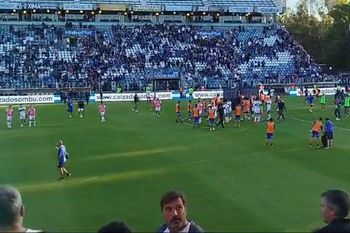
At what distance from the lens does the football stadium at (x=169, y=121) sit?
17.3 meters

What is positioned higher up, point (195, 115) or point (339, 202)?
point (339, 202)

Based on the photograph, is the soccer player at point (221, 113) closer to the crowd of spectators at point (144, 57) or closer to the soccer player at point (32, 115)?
the soccer player at point (32, 115)

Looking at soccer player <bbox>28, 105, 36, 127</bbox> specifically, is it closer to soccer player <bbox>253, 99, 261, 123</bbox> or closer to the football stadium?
the football stadium

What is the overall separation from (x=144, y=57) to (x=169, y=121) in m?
39.8

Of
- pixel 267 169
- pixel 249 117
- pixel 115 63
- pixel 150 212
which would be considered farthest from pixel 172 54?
pixel 150 212

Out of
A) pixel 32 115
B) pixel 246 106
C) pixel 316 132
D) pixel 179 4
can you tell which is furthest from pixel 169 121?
pixel 179 4

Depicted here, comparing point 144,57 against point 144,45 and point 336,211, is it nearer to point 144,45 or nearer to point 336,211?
point 144,45

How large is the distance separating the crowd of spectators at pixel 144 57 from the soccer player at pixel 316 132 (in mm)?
45814

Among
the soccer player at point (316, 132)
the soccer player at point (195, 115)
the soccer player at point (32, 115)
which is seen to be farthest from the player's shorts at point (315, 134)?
the soccer player at point (32, 115)

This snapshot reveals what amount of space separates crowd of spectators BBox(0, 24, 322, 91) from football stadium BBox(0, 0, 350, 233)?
260 millimetres

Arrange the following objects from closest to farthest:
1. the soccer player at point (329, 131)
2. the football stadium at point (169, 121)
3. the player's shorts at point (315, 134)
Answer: the football stadium at point (169, 121)
the soccer player at point (329, 131)
the player's shorts at point (315, 134)

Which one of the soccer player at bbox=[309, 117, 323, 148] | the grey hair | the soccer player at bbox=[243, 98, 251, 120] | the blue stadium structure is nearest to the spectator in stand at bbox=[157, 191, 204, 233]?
the grey hair

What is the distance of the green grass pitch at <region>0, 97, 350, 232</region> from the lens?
1703cm

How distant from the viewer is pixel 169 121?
44781 millimetres
